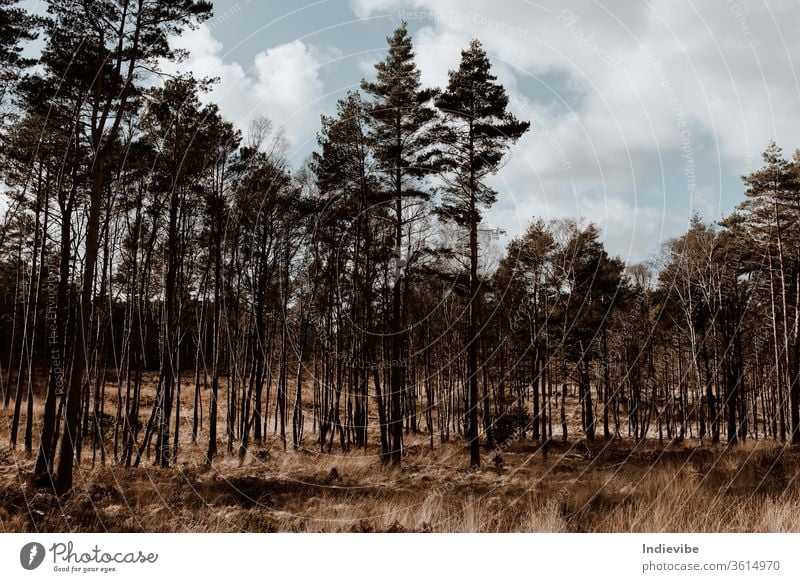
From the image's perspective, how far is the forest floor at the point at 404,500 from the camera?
6707 millimetres

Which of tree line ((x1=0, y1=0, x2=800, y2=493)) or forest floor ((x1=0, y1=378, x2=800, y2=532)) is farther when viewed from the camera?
tree line ((x1=0, y1=0, x2=800, y2=493))

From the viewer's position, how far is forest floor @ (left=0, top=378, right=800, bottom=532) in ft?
22.0

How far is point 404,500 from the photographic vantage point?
931 cm

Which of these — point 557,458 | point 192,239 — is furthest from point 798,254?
point 192,239

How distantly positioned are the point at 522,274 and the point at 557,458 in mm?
9489

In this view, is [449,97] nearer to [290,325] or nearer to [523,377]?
[290,325]

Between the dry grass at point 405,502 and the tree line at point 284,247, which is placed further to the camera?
the tree line at point 284,247

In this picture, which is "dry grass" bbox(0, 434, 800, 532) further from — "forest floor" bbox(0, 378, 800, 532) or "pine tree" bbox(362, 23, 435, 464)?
"pine tree" bbox(362, 23, 435, 464)

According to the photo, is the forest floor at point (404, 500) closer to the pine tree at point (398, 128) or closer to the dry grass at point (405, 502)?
the dry grass at point (405, 502)

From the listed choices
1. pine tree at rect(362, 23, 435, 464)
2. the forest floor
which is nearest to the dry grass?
the forest floor

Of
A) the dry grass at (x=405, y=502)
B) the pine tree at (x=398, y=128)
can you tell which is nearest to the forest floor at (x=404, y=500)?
the dry grass at (x=405, y=502)

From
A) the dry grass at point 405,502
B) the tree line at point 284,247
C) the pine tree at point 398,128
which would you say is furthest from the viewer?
the pine tree at point 398,128

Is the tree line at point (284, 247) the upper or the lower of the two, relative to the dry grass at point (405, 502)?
upper

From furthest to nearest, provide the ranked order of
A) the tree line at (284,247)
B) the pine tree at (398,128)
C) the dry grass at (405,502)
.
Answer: the pine tree at (398,128) < the tree line at (284,247) < the dry grass at (405,502)
